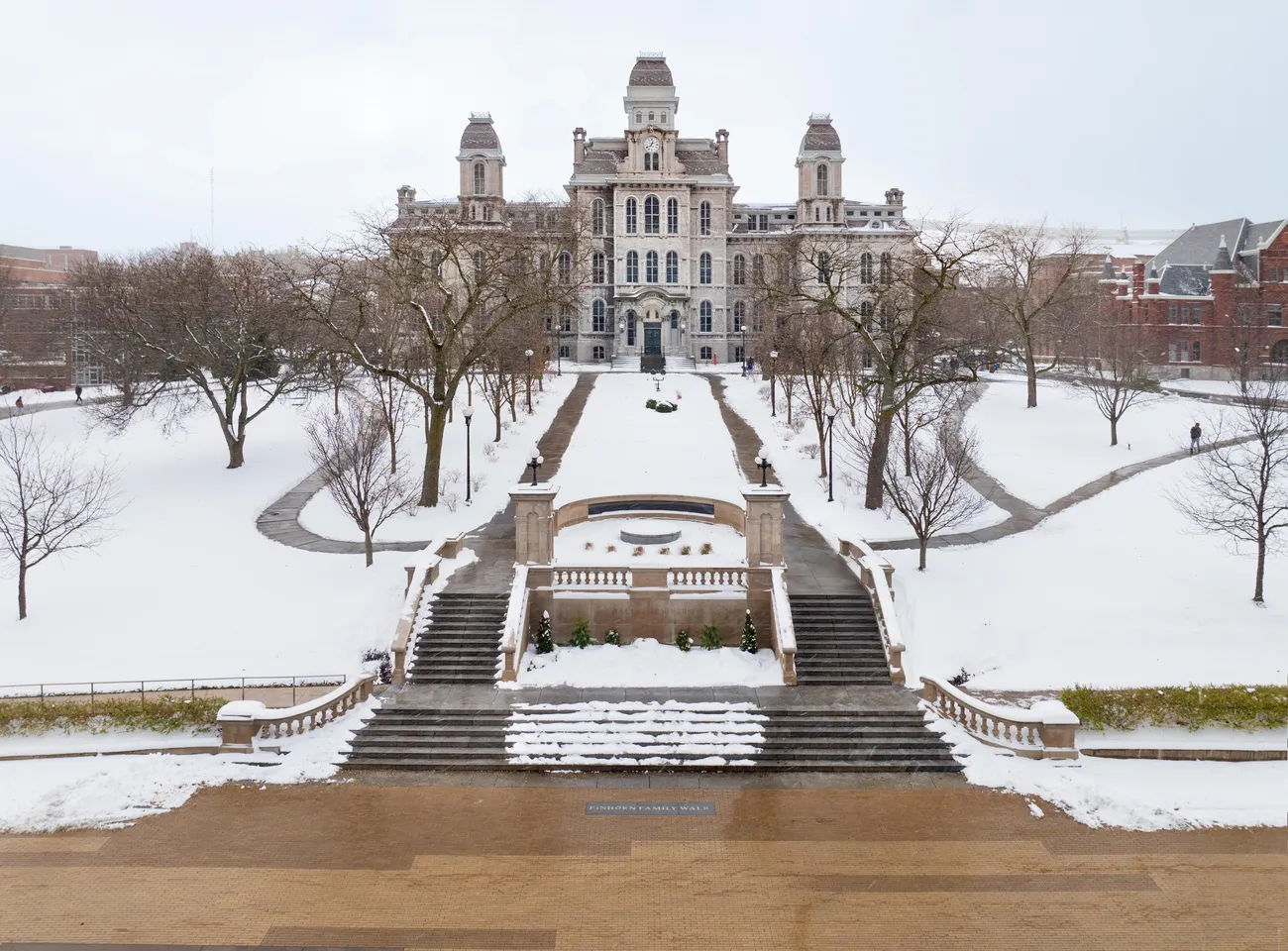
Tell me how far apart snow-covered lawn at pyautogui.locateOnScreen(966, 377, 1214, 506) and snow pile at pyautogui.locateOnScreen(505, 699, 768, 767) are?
64.5 feet

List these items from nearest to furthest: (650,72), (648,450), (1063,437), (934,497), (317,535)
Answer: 1. (934,497)
2. (317,535)
3. (648,450)
4. (1063,437)
5. (650,72)

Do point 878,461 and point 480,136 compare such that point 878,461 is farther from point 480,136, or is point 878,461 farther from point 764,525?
point 480,136

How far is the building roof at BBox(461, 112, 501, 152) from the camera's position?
72.2 metres

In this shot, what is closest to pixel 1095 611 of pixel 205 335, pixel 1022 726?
pixel 1022 726

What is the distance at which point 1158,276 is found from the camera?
63.9 meters

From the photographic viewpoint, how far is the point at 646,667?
20.1 m

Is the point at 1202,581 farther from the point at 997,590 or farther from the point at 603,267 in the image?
the point at 603,267

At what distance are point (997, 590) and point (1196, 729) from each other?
262 inches

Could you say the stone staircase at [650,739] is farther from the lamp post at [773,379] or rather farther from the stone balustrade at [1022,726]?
the lamp post at [773,379]

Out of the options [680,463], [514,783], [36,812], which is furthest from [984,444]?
[36,812]

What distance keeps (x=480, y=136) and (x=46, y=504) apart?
2056 inches

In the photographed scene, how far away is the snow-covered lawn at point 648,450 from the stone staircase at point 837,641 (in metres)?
8.96

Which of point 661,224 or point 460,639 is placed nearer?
point 460,639

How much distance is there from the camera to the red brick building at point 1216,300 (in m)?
59.5
